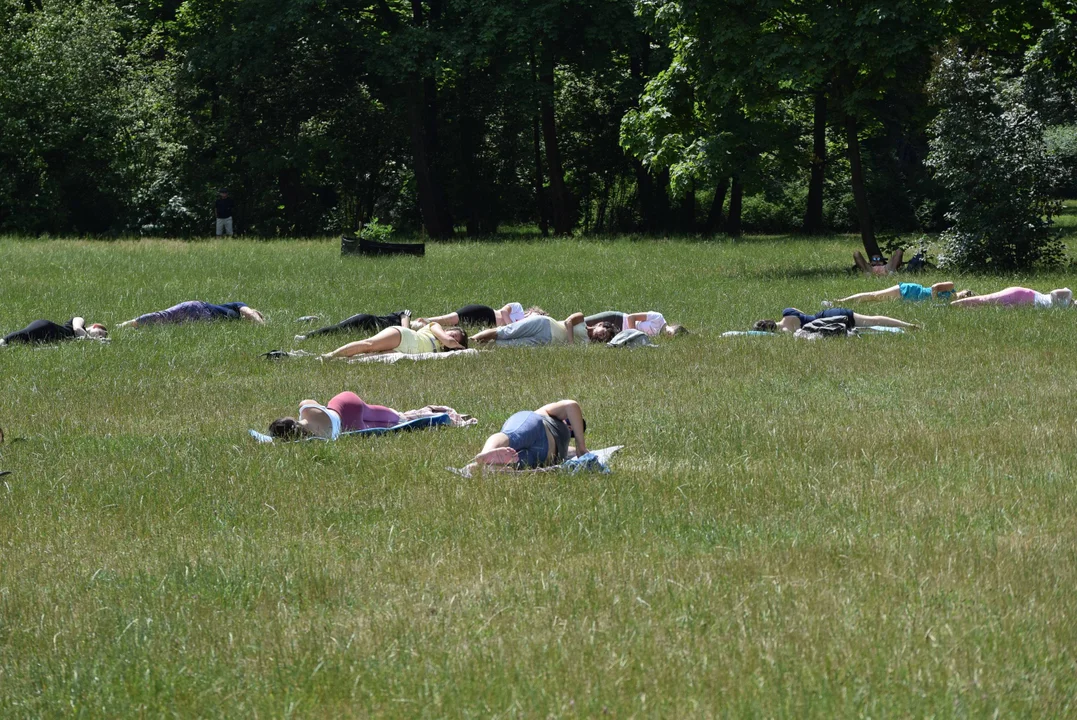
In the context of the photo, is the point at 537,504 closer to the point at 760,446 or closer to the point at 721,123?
the point at 760,446

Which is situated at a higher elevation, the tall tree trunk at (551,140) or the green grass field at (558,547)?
the tall tree trunk at (551,140)

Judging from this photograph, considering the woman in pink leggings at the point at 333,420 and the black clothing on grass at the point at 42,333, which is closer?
the woman in pink leggings at the point at 333,420

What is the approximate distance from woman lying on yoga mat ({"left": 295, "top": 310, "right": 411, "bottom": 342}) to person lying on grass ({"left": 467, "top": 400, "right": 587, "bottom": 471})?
7.89m

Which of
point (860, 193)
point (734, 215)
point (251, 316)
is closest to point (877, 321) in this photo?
point (251, 316)

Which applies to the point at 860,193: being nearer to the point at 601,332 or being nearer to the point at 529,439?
the point at 601,332

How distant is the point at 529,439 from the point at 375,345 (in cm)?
660

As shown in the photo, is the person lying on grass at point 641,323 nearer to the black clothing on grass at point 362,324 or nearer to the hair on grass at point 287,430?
the black clothing on grass at point 362,324

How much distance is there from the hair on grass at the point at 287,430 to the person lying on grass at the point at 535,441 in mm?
1562

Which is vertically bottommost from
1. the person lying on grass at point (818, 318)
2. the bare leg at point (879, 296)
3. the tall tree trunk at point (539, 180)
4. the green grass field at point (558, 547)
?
the green grass field at point (558, 547)

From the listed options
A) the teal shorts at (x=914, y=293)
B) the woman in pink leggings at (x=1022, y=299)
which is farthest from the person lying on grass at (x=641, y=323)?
the woman in pink leggings at (x=1022, y=299)

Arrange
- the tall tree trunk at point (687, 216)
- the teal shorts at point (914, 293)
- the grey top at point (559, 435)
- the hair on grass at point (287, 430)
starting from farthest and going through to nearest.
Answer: the tall tree trunk at point (687, 216) → the teal shorts at point (914, 293) → the hair on grass at point (287, 430) → the grey top at point (559, 435)

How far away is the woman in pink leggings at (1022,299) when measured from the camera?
734 inches

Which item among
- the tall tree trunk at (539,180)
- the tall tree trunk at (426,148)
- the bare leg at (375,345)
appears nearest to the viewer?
the bare leg at (375,345)

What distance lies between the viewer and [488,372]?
1369 centimetres
